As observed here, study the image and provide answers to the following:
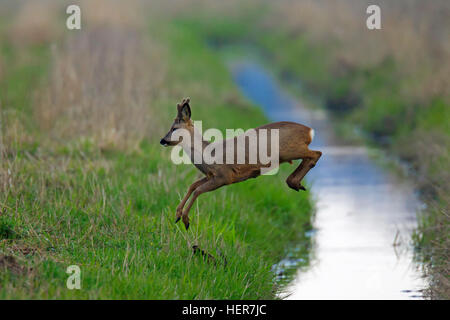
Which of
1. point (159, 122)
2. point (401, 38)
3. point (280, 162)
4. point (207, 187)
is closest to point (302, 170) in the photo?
point (280, 162)

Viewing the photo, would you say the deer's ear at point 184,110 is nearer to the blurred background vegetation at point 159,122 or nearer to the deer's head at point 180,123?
the deer's head at point 180,123

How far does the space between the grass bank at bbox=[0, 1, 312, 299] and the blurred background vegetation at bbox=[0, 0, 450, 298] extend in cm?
2

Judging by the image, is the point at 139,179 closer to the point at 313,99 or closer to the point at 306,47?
the point at 313,99

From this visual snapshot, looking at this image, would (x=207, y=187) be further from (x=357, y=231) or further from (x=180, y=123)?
(x=357, y=231)

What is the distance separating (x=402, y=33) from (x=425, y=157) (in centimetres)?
731

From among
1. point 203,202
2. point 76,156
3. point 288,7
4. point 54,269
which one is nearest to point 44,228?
point 54,269

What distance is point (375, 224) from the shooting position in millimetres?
10852

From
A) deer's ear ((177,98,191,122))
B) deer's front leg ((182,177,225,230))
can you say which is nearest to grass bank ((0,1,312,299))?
deer's front leg ((182,177,225,230))

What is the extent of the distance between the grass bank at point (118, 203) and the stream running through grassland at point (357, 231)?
470 mm

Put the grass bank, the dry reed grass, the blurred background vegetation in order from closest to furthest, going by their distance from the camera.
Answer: the grass bank, the blurred background vegetation, the dry reed grass

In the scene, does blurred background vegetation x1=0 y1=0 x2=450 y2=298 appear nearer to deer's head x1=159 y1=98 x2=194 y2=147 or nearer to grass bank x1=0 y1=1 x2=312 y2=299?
grass bank x1=0 y1=1 x2=312 y2=299

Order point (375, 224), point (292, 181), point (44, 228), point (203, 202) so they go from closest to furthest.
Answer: point (292, 181)
point (44, 228)
point (203, 202)
point (375, 224)

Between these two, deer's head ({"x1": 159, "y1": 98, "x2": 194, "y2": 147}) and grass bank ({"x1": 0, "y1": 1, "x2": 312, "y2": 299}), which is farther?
grass bank ({"x1": 0, "y1": 1, "x2": 312, "y2": 299})

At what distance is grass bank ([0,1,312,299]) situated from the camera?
20.4 feet
